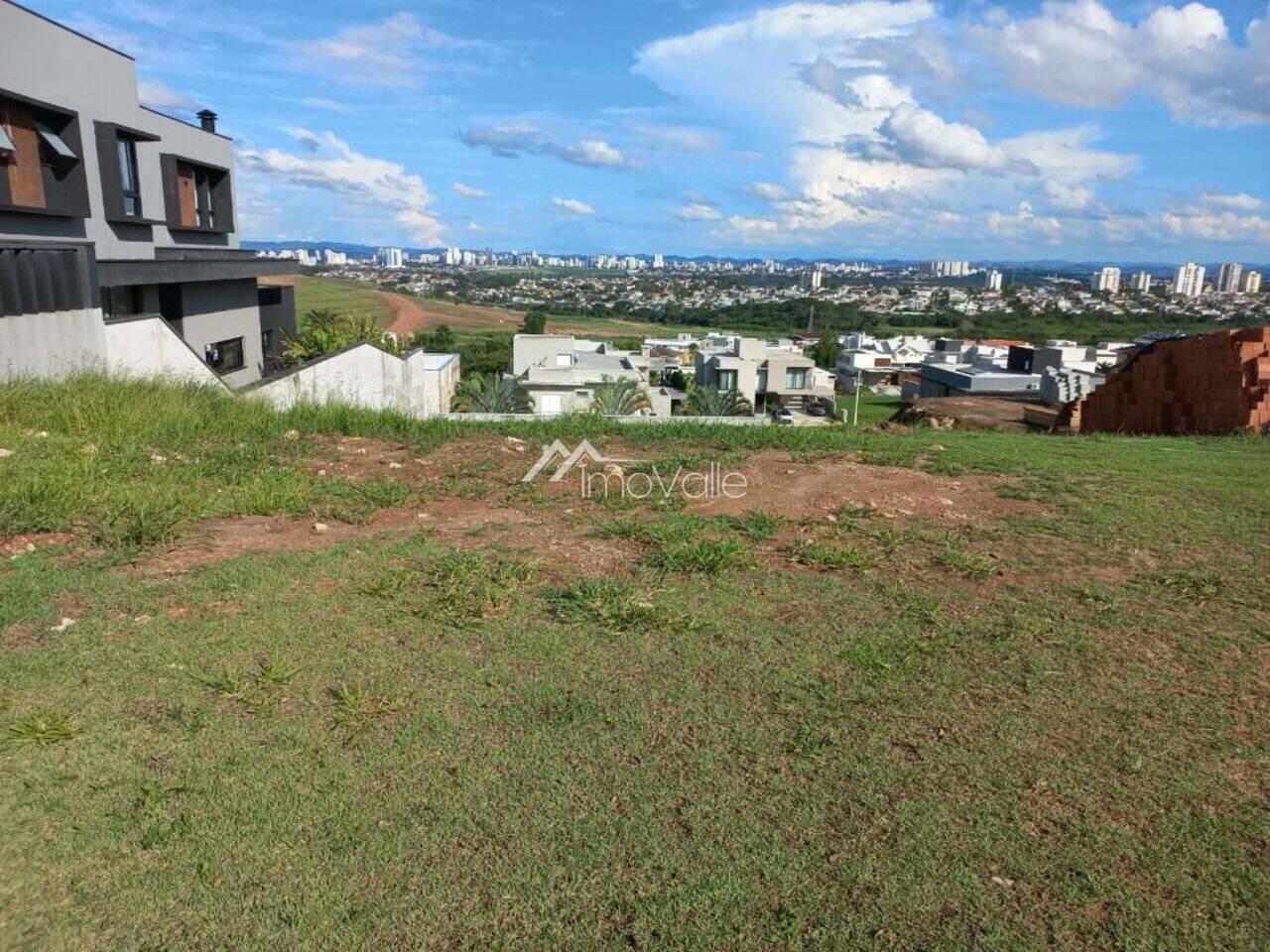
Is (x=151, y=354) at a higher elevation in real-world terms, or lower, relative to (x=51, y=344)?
lower

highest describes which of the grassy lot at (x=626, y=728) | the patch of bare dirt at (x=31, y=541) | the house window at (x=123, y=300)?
the house window at (x=123, y=300)

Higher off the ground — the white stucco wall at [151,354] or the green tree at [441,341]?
the white stucco wall at [151,354]

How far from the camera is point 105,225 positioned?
45.9 feet

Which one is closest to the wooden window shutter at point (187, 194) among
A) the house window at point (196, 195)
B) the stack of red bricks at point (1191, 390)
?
the house window at point (196, 195)

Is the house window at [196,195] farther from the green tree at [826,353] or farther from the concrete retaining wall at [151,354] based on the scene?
the green tree at [826,353]

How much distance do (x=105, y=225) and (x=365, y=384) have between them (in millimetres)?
5563

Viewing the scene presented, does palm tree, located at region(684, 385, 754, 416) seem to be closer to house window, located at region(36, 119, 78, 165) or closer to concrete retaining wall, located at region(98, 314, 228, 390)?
concrete retaining wall, located at region(98, 314, 228, 390)

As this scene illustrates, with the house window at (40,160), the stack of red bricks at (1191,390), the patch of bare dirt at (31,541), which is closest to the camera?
the patch of bare dirt at (31,541)

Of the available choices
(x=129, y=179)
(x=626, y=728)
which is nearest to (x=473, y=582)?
(x=626, y=728)

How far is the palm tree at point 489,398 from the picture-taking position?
13250mm

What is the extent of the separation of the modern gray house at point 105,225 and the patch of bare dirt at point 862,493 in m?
7.88

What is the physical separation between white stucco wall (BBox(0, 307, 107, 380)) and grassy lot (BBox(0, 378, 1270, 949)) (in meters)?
4.02

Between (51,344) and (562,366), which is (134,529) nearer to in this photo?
(51,344)

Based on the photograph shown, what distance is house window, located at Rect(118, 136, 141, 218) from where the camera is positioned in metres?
14.3
